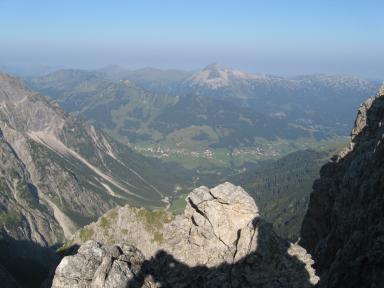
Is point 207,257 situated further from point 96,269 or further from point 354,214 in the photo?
point 354,214

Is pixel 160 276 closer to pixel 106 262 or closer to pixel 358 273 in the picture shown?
pixel 106 262

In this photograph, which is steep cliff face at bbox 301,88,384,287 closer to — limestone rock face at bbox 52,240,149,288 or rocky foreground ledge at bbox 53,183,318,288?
rocky foreground ledge at bbox 53,183,318,288

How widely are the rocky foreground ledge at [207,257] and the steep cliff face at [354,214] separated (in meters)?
6.71

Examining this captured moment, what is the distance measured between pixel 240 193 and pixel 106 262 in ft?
76.8

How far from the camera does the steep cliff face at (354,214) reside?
4369 cm

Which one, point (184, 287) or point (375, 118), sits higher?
point (375, 118)

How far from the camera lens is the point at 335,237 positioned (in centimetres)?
7681

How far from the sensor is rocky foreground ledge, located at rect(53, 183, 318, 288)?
58.9 m

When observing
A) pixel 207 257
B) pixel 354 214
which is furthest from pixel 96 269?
pixel 354 214

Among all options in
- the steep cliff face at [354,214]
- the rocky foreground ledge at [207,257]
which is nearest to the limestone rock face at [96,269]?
the rocky foreground ledge at [207,257]

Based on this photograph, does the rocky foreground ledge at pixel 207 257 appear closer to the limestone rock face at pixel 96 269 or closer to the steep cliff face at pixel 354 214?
the limestone rock face at pixel 96 269

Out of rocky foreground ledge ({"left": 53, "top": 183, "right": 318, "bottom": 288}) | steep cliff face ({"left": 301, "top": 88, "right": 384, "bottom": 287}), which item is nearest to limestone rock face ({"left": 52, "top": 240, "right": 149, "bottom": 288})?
rocky foreground ledge ({"left": 53, "top": 183, "right": 318, "bottom": 288})

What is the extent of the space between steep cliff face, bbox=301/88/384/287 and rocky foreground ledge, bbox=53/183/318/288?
671cm

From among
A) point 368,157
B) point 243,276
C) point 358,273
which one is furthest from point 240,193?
point 358,273
